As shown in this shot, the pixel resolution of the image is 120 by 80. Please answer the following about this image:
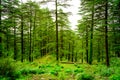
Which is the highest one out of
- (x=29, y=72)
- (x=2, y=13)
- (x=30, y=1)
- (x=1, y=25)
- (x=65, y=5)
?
(x=30, y=1)

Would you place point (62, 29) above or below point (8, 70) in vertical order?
above

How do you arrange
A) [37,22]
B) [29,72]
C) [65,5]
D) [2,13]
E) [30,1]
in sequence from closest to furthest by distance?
1. [29,72]
2. [2,13]
3. [65,5]
4. [30,1]
5. [37,22]

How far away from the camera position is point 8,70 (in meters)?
11.3

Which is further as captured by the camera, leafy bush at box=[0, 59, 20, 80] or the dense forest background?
the dense forest background

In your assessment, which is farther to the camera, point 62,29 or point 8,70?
point 62,29

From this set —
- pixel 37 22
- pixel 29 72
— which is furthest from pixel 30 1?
pixel 29 72

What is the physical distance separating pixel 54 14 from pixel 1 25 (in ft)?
23.9

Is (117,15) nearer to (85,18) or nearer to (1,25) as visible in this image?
(85,18)

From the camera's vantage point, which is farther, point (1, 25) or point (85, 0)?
point (85, 0)

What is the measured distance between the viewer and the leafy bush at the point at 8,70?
11008 mm

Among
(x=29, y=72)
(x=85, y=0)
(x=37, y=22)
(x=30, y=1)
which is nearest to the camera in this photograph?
(x=29, y=72)

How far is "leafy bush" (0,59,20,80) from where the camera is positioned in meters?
11.0

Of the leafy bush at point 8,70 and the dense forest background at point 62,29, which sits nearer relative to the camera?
the leafy bush at point 8,70

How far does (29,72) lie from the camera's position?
44.7ft
